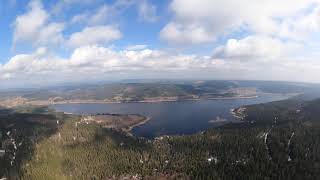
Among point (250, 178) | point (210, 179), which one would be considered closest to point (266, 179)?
point (250, 178)

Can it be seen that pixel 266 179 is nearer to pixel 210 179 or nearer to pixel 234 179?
pixel 234 179

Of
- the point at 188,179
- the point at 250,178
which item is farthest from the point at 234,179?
the point at 188,179

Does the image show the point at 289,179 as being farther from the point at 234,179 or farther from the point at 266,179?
the point at 234,179

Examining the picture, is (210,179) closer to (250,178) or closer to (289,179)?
(250,178)

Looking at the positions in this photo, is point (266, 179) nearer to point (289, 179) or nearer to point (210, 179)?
point (289, 179)

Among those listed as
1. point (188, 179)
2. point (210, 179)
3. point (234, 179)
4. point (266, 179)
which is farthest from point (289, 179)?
point (188, 179)
